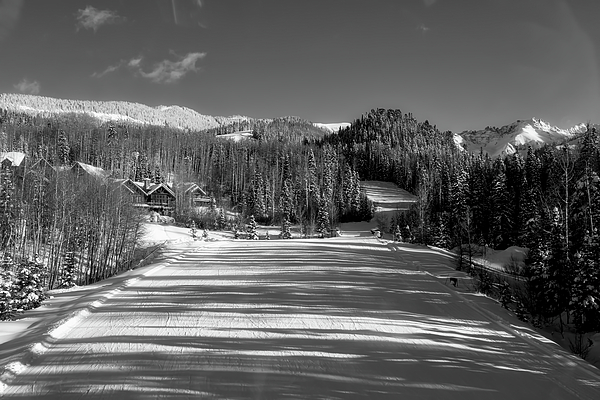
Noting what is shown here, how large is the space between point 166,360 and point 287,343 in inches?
80.2

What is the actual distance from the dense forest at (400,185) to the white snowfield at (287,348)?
192 inches

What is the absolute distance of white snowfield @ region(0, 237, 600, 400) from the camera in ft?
16.1

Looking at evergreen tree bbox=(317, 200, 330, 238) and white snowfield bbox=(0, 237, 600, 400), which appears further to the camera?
evergreen tree bbox=(317, 200, 330, 238)

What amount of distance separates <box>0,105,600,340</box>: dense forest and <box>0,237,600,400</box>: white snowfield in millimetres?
4888

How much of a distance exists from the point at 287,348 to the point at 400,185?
10649 centimetres

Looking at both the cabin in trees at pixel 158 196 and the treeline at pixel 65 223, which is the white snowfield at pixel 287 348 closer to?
the treeline at pixel 65 223

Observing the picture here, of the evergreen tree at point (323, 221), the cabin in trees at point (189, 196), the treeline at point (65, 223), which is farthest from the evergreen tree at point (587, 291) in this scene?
the cabin in trees at point (189, 196)

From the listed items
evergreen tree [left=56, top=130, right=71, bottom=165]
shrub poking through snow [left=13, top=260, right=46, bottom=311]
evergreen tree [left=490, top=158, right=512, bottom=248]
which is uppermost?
evergreen tree [left=56, top=130, right=71, bottom=165]

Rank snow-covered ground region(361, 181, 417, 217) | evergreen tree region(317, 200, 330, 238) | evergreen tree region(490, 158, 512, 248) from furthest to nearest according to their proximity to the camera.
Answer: snow-covered ground region(361, 181, 417, 217) < evergreen tree region(317, 200, 330, 238) < evergreen tree region(490, 158, 512, 248)

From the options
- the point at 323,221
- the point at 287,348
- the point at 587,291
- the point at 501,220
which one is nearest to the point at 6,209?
the point at 287,348

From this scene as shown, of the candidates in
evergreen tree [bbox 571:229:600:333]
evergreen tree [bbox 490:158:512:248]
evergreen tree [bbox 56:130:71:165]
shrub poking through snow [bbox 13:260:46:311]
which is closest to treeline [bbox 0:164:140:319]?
shrub poking through snow [bbox 13:260:46:311]

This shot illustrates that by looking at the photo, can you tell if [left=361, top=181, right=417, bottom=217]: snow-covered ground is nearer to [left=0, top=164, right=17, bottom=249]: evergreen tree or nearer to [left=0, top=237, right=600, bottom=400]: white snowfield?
[left=0, top=164, right=17, bottom=249]: evergreen tree

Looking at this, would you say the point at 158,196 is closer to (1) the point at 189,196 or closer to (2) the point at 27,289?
(1) the point at 189,196

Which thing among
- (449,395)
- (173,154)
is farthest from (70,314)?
(173,154)
